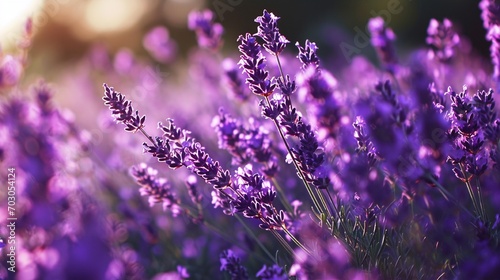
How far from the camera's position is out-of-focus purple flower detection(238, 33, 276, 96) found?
1993 mm

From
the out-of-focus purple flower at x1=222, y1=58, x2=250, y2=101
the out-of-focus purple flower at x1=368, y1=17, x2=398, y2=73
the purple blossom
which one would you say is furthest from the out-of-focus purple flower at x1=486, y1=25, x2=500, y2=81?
the purple blossom

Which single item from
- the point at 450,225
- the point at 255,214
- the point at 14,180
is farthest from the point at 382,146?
the point at 14,180

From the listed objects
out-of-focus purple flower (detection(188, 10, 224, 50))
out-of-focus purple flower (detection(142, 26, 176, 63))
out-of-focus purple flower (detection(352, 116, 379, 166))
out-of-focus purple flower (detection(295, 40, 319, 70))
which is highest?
out-of-focus purple flower (detection(142, 26, 176, 63))

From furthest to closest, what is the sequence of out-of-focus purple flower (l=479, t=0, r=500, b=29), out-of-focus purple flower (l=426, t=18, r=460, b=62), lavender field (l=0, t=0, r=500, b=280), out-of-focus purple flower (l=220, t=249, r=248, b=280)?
1. out-of-focus purple flower (l=426, t=18, r=460, b=62)
2. out-of-focus purple flower (l=479, t=0, r=500, b=29)
3. out-of-focus purple flower (l=220, t=249, r=248, b=280)
4. lavender field (l=0, t=0, r=500, b=280)

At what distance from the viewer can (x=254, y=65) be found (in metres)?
2.01

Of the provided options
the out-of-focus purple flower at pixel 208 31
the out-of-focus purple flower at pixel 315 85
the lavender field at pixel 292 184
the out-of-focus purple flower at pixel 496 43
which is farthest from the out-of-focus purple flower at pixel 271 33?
the out-of-focus purple flower at pixel 208 31

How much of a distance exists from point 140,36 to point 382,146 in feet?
55.7

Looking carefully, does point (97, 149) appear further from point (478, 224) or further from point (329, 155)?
point (478, 224)

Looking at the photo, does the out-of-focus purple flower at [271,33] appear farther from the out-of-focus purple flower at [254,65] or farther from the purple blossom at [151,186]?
the purple blossom at [151,186]

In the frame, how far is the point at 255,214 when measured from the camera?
6.37 ft

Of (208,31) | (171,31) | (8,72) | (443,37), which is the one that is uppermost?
(171,31)

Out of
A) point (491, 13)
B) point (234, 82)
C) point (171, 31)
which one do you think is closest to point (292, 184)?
point (234, 82)

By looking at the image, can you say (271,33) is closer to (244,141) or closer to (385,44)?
(244,141)

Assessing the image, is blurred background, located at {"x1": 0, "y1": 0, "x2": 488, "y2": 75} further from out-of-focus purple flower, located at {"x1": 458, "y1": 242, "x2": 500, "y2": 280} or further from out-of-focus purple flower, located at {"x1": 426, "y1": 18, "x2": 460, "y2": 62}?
out-of-focus purple flower, located at {"x1": 458, "y1": 242, "x2": 500, "y2": 280}
